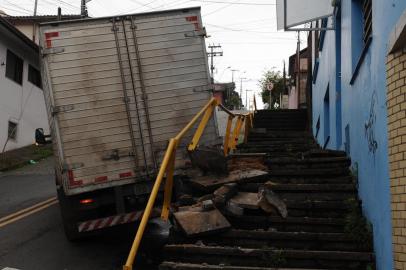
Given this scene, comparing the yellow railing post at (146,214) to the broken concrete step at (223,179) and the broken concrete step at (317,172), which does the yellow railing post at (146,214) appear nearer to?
the broken concrete step at (223,179)

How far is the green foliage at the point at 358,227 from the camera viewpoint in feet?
18.9

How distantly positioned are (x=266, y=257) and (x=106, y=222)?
8.87ft

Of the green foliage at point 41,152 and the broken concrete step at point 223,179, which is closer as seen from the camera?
the broken concrete step at point 223,179

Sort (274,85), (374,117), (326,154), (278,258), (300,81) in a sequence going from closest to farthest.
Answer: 1. (374,117)
2. (278,258)
3. (326,154)
4. (300,81)
5. (274,85)

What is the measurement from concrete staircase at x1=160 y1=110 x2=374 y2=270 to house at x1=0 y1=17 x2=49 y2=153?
16.1 metres

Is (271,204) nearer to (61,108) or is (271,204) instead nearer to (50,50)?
(61,108)

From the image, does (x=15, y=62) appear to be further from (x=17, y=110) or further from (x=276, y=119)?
(x=276, y=119)

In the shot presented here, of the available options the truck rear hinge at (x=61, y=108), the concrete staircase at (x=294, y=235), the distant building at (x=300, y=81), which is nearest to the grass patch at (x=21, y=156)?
the distant building at (x=300, y=81)

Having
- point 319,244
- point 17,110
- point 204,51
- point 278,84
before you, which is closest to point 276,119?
point 17,110

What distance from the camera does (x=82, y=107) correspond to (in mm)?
7562

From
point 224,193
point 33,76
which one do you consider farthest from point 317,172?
point 33,76

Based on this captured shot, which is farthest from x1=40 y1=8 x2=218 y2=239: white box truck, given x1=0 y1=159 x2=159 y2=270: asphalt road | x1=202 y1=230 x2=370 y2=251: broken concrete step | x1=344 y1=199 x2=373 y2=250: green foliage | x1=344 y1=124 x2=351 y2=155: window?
x1=344 y1=199 x2=373 y2=250: green foliage

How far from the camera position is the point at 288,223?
646cm

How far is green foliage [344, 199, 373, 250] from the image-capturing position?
5762 millimetres
